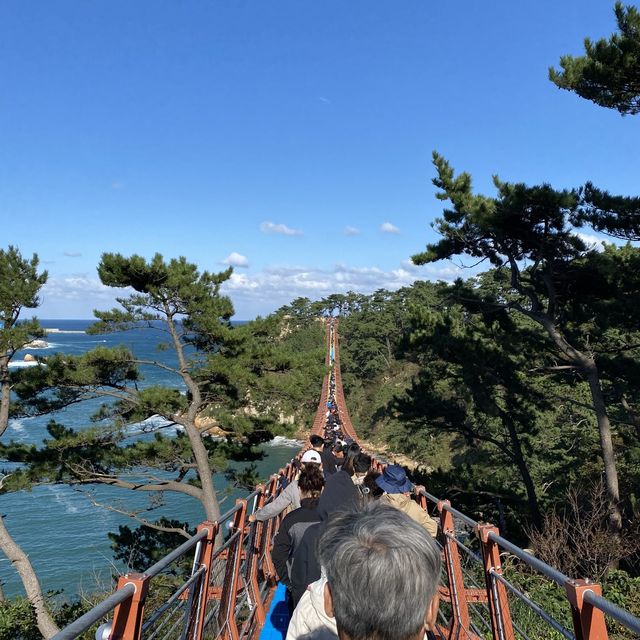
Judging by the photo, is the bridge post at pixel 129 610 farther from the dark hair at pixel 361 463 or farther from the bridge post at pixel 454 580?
the dark hair at pixel 361 463

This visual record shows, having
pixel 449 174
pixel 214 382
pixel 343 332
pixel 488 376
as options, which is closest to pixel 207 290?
pixel 214 382

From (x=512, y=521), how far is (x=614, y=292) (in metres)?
5.67

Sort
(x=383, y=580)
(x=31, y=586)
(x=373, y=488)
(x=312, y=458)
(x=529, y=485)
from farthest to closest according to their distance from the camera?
(x=529, y=485) < (x=31, y=586) < (x=373, y=488) < (x=312, y=458) < (x=383, y=580)

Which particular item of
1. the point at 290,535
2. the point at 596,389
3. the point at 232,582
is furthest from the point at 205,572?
the point at 596,389

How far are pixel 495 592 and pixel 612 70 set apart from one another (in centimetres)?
637

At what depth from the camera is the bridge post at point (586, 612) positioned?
128 centimetres

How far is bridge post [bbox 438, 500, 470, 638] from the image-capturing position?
2438 mm

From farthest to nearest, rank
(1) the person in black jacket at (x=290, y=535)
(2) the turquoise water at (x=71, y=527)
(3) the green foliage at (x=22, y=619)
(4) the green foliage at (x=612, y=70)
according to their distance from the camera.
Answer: (2) the turquoise water at (x=71, y=527)
(3) the green foliage at (x=22, y=619)
(4) the green foliage at (x=612, y=70)
(1) the person in black jacket at (x=290, y=535)

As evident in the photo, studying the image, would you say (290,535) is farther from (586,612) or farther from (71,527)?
(71,527)

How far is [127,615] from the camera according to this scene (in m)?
1.43

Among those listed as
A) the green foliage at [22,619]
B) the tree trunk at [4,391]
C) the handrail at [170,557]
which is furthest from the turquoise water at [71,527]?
the handrail at [170,557]

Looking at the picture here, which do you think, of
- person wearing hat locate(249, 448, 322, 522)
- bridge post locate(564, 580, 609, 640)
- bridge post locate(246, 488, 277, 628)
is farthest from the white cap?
bridge post locate(564, 580, 609, 640)

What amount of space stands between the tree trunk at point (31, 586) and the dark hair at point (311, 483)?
20.7ft

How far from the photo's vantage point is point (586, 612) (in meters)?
1.29
